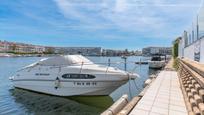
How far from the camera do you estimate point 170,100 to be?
25.5 feet

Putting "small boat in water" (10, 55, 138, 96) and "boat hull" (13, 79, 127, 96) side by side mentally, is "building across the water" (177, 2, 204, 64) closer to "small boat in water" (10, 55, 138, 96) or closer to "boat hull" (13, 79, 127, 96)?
"small boat in water" (10, 55, 138, 96)

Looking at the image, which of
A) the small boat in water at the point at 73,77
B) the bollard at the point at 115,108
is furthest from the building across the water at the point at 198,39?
the small boat in water at the point at 73,77

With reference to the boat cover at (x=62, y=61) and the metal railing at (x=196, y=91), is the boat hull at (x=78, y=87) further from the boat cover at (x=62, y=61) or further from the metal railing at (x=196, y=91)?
the metal railing at (x=196, y=91)

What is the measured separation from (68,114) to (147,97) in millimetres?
4115

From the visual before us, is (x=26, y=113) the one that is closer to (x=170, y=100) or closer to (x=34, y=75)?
(x=34, y=75)

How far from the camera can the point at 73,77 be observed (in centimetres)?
1290

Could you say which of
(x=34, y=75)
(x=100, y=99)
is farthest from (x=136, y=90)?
(x=34, y=75)

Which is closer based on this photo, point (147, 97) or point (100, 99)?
point (147, 97)

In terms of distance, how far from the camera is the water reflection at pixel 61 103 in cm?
1127

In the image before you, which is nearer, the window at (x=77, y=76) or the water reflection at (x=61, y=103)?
the water reflection at (x=61, y=103)

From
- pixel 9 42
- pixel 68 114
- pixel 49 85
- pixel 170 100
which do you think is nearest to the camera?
pixel 170 100

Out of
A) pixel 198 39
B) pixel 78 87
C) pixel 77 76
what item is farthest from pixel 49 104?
pixel 198 39

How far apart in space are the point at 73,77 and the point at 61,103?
145 cm

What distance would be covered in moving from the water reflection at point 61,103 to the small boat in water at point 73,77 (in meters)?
0.38
